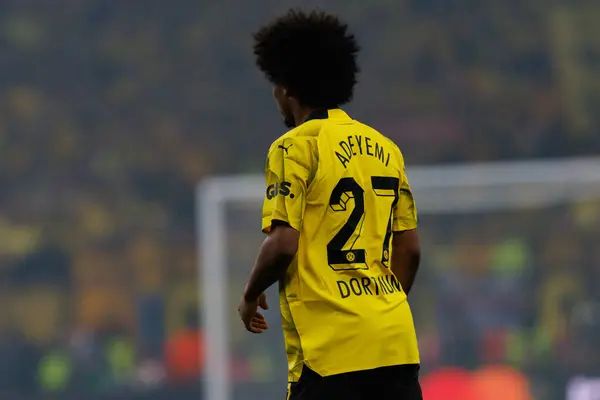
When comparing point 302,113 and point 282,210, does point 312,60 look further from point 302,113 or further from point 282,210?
point 282,210

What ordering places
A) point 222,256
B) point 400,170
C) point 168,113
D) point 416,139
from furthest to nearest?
point 168,113 → point 416,139 → point 222,256 → point 400,170

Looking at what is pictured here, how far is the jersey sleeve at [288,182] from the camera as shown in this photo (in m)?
2.08

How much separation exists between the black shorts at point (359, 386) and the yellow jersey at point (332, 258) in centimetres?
1

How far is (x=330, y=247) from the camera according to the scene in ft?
6.94

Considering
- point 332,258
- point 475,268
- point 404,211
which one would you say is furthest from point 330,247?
point 475,268

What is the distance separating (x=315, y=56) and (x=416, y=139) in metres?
5.76

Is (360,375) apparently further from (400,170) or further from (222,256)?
(222,256)

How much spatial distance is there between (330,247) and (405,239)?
0.82ft

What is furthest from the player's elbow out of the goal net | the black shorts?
the goal net

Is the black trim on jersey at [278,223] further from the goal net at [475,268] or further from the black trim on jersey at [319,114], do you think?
the goal net at [475,268]

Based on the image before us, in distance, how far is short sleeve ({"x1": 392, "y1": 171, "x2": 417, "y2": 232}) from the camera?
2.28m

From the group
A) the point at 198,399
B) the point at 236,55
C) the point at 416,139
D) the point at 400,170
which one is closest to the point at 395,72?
the point at 416,139

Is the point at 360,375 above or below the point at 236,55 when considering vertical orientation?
below

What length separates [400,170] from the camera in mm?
2248
